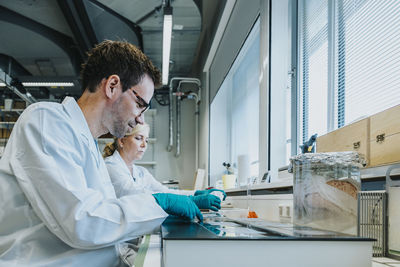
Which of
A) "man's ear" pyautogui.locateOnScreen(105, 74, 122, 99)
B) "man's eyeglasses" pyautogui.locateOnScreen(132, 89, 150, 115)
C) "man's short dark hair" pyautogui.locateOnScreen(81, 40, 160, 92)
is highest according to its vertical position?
"man's short dark hair" pyautogui.locateOnScreen(81, 40, 160, 92)

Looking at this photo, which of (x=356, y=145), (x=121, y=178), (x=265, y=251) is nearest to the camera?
(x=265, y=251)

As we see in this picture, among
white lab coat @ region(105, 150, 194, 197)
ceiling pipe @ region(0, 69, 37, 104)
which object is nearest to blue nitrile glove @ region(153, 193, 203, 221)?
white lab coat @ region(105, 150, 194, 197)

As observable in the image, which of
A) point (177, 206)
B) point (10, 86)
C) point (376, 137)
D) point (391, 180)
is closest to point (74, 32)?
point (10, 86)

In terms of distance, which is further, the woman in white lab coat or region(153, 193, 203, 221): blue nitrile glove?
the woman in white lab coat

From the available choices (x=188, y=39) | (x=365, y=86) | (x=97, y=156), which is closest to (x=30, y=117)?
(x=97, y=156)

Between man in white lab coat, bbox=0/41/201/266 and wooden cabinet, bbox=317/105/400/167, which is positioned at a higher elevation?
wooden cabinet, bbox=317/105/400/167

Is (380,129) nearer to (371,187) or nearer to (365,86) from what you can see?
(371,187)

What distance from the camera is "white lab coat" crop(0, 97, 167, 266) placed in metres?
0.90

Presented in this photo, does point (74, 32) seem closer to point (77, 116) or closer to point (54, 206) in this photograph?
point (77, 116)

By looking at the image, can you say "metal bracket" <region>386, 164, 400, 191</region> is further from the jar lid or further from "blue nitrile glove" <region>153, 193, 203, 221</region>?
"blue nitrile glove" <region>153, 193, 203, 221</region>

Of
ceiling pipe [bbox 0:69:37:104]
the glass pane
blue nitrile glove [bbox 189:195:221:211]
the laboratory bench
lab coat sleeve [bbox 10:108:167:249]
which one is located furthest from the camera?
ceiling pipe [bbox 0:69:37:104]

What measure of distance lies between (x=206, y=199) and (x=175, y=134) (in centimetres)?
562

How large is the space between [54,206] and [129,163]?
6.39 ft

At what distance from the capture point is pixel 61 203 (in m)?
0.90
